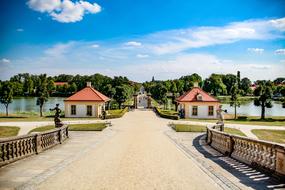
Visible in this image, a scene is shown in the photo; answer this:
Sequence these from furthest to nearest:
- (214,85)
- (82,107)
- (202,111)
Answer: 1. (214,85)
2. (202,111)
3. (82,107)

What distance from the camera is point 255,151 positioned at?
1001 cm

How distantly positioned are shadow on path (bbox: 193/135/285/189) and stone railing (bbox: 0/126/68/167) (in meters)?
7.50

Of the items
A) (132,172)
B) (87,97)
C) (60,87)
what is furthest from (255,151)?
(60,87)

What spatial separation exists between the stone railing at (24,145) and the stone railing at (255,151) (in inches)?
330

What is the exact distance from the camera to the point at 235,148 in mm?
11914

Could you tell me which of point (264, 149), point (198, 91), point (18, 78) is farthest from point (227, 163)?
point (18, 78)

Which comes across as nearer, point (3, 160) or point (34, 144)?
point (3, 160)

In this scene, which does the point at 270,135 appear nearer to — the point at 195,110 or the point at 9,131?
the point at 195,110

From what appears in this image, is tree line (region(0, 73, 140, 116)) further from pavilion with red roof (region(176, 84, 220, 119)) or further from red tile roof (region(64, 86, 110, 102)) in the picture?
pavilion with red roof (region(176, 84, 220, 119))

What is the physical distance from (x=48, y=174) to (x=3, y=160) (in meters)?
2.15

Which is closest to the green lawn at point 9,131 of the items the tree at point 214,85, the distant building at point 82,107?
the distant building at point 82,107

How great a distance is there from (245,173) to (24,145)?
8502 mm

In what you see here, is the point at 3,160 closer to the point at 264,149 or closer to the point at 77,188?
the point at 77,188

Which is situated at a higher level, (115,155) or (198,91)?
(198,91)
